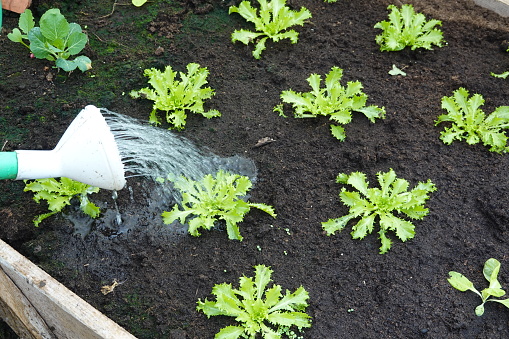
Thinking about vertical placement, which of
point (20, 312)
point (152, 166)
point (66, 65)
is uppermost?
point (66, 65)

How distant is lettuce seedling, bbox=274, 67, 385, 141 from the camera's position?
350 centimetres

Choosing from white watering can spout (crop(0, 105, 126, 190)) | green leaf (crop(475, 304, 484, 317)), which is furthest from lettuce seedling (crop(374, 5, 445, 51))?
white watering can spout (crop(0, 105, 126, 190))

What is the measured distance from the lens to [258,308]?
8.60 feet

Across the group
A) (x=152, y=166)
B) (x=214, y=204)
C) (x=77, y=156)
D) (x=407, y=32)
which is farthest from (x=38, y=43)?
(x=407, y=32)

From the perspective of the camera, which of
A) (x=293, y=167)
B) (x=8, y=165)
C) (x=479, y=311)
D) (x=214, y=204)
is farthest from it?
(x=293, y=167)

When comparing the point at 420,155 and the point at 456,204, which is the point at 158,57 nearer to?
the point at 420,155

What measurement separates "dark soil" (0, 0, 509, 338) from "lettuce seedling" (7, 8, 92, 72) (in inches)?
5.6

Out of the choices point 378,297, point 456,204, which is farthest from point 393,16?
point 378,297

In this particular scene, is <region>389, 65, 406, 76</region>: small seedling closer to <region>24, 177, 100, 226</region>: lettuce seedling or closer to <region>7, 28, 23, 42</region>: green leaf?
<region>24, 177, 100, 226</region>: lettuce seedling

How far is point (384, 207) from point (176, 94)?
1.49 metres

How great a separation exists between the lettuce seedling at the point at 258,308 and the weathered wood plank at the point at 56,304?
44 cm

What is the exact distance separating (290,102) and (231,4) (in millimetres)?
1200

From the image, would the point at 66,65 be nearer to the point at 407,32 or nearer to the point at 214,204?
the point at 214,204

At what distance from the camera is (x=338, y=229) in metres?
3.04
